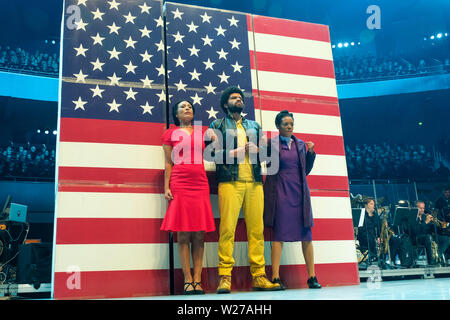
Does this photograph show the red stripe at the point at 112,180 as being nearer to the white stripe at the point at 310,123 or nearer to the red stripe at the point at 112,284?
the red stripe at the point at 112,284

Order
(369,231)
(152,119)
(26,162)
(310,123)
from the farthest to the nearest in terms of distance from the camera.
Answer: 1. (26,162)
2. (369,231)
3. (310,123)
4. (152,119)

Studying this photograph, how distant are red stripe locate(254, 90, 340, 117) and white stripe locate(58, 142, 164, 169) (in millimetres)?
1222

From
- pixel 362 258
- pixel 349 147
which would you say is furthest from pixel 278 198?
pixel 349 147

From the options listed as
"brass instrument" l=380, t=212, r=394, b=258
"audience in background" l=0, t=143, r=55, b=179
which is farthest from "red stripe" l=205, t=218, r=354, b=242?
"audience in background" l=0, t=143, r=55, b=179

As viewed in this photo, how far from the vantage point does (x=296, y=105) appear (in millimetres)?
4539

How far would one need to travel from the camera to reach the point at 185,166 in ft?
11.8

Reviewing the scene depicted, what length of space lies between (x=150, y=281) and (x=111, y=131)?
52.5 inches

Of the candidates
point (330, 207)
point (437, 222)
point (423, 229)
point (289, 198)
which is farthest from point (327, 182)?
point (437, 222)

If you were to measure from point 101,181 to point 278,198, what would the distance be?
1524mm

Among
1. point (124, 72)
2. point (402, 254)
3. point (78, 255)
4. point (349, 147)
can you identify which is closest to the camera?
point (78, 255)

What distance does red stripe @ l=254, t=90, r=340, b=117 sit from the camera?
4.45 m

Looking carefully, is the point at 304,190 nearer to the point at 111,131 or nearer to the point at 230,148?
the point at 230,148

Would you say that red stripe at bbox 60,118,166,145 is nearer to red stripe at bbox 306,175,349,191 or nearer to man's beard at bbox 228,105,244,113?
man's beard at bbox 228,105,244,113
